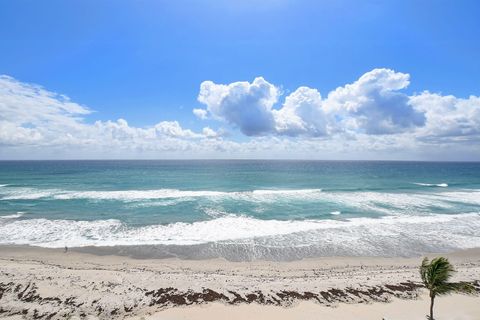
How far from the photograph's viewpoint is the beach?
38.9ft

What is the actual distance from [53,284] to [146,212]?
54.1ft

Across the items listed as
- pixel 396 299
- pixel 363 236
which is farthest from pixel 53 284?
pixel 363 236

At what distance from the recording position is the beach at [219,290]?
38.9ft

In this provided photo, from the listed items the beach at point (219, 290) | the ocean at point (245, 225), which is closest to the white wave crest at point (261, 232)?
the ocean at point (245, 225)

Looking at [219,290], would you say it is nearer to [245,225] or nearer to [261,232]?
[261,232]

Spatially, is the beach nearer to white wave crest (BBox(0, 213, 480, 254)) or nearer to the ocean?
the ocean

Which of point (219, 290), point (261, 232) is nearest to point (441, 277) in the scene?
point (219, 290)

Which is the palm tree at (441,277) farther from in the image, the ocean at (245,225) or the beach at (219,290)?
the ocean at (245,225)

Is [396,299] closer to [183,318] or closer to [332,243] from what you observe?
[332,243]

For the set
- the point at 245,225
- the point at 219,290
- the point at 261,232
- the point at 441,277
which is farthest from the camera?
the point at 245,225

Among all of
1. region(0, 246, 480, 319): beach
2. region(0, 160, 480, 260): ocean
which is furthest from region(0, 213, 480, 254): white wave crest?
region(0, 246, 480, 319): beach

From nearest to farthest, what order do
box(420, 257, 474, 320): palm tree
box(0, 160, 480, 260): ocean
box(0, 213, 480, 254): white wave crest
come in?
box(420, 257, 474, 320): palm tree < box(0, 160, 480, 260): ocean < box(0, 213, 480, 254): white wave crest

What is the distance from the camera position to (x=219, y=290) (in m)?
13.5

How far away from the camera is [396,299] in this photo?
1297 centimetres
